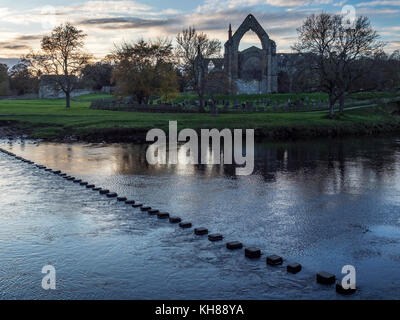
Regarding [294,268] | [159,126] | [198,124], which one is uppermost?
[198,124]

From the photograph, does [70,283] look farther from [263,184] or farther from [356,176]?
[356,176]

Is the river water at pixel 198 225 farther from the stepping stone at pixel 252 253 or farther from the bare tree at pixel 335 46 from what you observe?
the bare tree at pixel 335 46

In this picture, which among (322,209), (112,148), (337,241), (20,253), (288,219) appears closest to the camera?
(20,253)

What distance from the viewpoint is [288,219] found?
13.9 metres

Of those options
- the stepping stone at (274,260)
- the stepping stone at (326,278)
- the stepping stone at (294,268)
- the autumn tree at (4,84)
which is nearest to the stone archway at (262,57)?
the autumn tree at (4,84)

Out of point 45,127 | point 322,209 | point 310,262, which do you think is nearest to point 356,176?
point 322,209

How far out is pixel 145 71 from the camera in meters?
60.6

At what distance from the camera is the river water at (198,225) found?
908 centimetres

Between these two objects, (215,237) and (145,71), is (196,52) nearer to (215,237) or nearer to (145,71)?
(145,71)

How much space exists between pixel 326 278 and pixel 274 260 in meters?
1.34

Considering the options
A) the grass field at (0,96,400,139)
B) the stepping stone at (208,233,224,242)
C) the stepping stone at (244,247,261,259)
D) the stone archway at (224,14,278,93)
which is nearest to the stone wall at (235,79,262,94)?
the stone archway at (224,14,278,93)

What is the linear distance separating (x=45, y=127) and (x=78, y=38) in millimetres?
28463

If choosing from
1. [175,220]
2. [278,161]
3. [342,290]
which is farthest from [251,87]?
[342,290]

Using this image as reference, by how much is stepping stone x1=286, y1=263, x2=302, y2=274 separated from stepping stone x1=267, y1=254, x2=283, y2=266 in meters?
0.39
